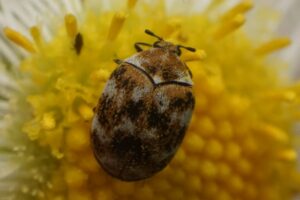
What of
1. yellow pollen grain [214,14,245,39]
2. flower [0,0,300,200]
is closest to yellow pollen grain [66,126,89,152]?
flower [0,0,300,200]

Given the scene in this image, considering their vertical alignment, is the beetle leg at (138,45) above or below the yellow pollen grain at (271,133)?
above

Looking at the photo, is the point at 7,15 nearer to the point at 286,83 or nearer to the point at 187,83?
the point at 187,83

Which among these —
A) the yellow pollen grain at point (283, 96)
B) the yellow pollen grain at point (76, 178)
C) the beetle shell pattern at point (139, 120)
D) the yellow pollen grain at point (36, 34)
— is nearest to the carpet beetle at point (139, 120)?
the beetle shell pattern at point (139, 120)

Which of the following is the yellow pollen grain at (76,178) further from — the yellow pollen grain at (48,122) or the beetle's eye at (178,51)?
the beetle's eye at (178,51)

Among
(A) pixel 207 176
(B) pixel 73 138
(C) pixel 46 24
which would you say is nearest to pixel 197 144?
(A) pixel 207 176

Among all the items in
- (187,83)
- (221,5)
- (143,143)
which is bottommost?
(143,143)

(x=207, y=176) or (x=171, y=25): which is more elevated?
(x=171, y=25)
